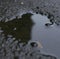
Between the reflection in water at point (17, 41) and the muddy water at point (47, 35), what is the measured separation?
147 mm

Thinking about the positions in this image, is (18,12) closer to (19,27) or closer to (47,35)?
(19,27)

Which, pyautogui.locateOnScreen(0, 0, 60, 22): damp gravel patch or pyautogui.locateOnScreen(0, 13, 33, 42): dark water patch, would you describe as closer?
pyautogui.locateOnScreen(0, 13, 33, 42): dark water patch

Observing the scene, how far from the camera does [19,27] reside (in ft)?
18.1

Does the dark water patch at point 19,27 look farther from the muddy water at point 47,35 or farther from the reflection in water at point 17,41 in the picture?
the muddy water at point 47,35

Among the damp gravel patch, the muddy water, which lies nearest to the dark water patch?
the muddy water

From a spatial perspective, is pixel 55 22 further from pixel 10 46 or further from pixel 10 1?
pixel 10 1

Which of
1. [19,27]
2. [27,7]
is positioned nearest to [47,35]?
[19,27]

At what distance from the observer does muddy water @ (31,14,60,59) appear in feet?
15.4

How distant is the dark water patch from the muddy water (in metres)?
0.14

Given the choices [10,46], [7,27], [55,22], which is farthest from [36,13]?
[10,46]

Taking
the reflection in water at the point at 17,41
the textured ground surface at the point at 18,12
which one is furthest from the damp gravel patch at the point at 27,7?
the reflection in water at the point at 17,41

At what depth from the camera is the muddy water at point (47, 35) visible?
469 centimetres

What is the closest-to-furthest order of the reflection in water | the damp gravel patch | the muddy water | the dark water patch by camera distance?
the reflection in water → the muddy water → the dark water patch → the damp gravel patch

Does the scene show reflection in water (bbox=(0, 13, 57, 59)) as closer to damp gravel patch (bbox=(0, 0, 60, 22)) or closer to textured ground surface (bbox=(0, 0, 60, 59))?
textured ground surface (bbox=(0, 0, 60, 59))
